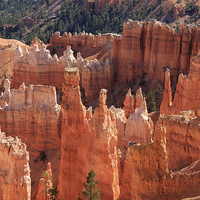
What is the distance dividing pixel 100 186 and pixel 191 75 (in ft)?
54.5

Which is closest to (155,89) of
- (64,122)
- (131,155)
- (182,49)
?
(182,49)

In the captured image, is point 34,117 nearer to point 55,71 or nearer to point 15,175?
point 15,175

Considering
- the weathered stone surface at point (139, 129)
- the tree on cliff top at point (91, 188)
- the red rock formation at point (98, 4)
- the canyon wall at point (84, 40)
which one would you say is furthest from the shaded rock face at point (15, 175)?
the red rock formation at point (98, 4)

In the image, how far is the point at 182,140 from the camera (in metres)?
17.3

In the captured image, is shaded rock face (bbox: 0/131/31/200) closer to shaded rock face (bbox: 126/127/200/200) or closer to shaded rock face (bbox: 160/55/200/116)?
shaded rock face (bbox: 126/127/200/200)

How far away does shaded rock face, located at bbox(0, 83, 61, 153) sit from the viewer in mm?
27766

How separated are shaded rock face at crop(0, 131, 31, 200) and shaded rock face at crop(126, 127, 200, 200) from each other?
7114 millimetres

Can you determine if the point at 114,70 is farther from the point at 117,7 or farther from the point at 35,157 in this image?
the point at 117,7

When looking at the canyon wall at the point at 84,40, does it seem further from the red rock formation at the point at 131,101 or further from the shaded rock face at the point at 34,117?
the shaded rock face at the point at 34,117

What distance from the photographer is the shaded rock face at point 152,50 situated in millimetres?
45062

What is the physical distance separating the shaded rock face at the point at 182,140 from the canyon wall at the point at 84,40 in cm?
5221

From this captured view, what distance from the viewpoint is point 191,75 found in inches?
1212

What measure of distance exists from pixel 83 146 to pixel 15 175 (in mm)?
4073

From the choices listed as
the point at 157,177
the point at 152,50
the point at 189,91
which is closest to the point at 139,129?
the point at 189,91
